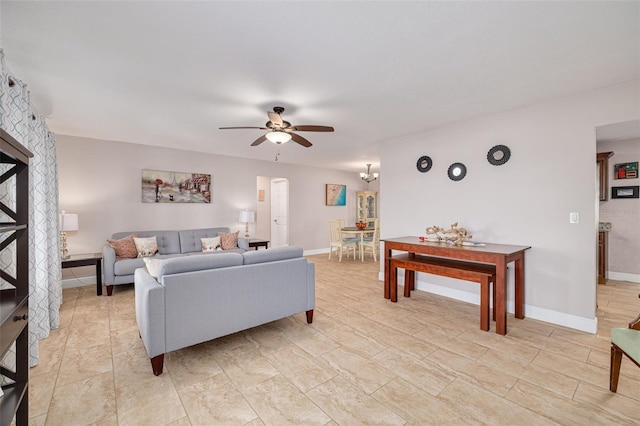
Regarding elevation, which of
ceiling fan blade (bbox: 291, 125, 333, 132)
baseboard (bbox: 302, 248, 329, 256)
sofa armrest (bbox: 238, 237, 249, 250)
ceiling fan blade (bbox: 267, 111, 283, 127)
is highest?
ceiling fan blade (bbox: 267, 111, 283, 127)

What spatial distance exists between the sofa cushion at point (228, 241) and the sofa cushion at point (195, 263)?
2.86 meters

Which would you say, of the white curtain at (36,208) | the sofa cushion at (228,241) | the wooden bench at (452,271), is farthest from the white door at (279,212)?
the white curtain at (36,208)

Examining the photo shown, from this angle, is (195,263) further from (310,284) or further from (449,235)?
(449,235)

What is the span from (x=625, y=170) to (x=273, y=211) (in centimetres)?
698

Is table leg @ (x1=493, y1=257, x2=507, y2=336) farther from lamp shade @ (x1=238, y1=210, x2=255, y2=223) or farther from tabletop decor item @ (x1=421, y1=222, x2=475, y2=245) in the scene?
lamp shade @ (x1=238, y1=210, x2=255, y2=223)

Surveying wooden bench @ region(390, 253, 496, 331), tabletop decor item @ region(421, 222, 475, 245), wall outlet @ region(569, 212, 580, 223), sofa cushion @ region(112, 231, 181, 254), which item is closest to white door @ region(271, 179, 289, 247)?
sofa cushion @ region(112, 231, 181, 254)

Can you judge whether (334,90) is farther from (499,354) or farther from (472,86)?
(499,354)

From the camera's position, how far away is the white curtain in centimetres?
209

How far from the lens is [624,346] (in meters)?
1.76

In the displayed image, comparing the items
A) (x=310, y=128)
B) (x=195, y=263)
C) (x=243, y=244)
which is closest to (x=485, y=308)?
(x=310, y=128)

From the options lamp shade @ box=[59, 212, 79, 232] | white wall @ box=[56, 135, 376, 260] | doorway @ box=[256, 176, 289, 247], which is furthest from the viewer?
doorway @ box=[256, 176, 289, 247]

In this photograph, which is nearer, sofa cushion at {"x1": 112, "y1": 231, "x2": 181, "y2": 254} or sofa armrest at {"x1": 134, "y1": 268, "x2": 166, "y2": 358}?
sofa armrest at {"x1": 134, "y1": 268, "x2": 166, "y2": 358}

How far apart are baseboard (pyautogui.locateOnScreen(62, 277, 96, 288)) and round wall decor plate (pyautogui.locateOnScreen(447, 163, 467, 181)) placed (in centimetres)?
572

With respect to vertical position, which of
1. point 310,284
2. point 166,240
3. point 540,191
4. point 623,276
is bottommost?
point 623,276
